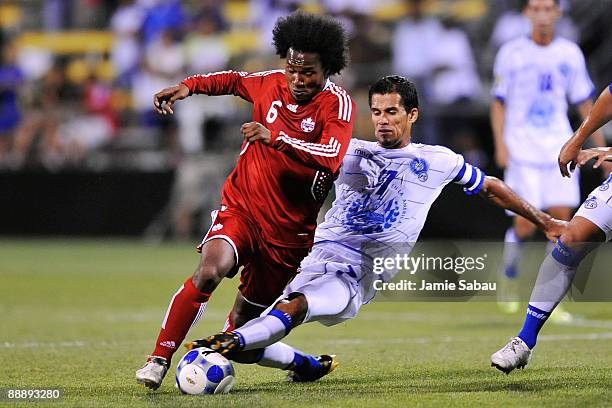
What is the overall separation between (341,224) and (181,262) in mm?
9107

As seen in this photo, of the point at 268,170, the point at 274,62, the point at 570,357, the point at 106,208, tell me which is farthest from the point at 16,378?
the point at 106,208

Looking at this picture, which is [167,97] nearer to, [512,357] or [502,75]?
[512,357]

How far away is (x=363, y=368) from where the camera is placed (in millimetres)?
6906

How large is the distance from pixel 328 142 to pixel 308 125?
40 cm

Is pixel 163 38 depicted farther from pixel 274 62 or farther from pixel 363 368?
pixel 363 368

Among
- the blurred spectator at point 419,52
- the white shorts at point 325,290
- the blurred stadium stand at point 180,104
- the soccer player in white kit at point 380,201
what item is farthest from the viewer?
the blurred stadium stand at point 180,104

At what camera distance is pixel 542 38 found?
32.8 feet

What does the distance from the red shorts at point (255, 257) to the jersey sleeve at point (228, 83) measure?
73 centimetres

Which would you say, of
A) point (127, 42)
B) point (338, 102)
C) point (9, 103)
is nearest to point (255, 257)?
point (338, 102)

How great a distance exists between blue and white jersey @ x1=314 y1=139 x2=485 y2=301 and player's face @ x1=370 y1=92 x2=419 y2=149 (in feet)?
0.27

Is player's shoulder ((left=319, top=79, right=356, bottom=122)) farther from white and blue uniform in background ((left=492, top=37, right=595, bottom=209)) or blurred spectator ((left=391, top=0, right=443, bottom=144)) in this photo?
blurred spectator ((left=391, top=0, right=443, bottom=144))

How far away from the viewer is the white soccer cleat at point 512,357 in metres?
6.27

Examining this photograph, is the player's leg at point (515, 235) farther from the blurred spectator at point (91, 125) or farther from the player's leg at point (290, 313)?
the blurred spectator at point (91, 125)

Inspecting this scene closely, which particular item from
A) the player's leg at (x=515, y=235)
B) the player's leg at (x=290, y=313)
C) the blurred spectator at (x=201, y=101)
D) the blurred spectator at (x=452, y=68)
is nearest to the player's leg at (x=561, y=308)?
the player's leg at (x=515, y=235)
